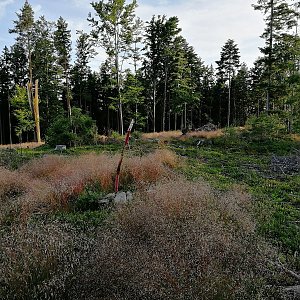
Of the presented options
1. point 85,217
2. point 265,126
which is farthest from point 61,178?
point 265,126

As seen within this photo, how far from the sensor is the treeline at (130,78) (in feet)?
66.0

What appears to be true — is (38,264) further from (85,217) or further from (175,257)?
(85,217)

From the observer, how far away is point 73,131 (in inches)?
703

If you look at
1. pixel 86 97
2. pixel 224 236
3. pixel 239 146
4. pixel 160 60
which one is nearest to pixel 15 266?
pixel 224 236

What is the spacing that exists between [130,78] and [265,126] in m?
12.2

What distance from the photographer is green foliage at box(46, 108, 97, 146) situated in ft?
56.9

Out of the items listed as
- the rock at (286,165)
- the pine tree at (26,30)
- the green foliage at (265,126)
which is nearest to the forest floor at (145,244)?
the rock at (286,165)

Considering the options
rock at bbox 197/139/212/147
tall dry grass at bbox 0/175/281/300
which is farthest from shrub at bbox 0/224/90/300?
rock at bbox 197/139/212/147

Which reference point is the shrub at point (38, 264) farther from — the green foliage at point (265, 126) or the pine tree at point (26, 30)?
the pine tree at point (26, 30)

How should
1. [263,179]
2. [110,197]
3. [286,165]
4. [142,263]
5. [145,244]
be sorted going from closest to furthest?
1. [142,263]
2. [145,244]
3. [110,197]
4. [263,179]
5. [286,165]

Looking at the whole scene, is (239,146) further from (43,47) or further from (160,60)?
(43,47)

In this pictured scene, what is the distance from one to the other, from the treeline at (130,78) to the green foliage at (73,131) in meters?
0.06

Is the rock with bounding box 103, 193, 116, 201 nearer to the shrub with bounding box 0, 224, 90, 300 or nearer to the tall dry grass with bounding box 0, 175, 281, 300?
the tall dry grass with bounding box 0, 175, 281, 300

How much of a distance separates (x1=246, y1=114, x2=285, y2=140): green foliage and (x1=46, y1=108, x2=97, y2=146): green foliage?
9.42m
